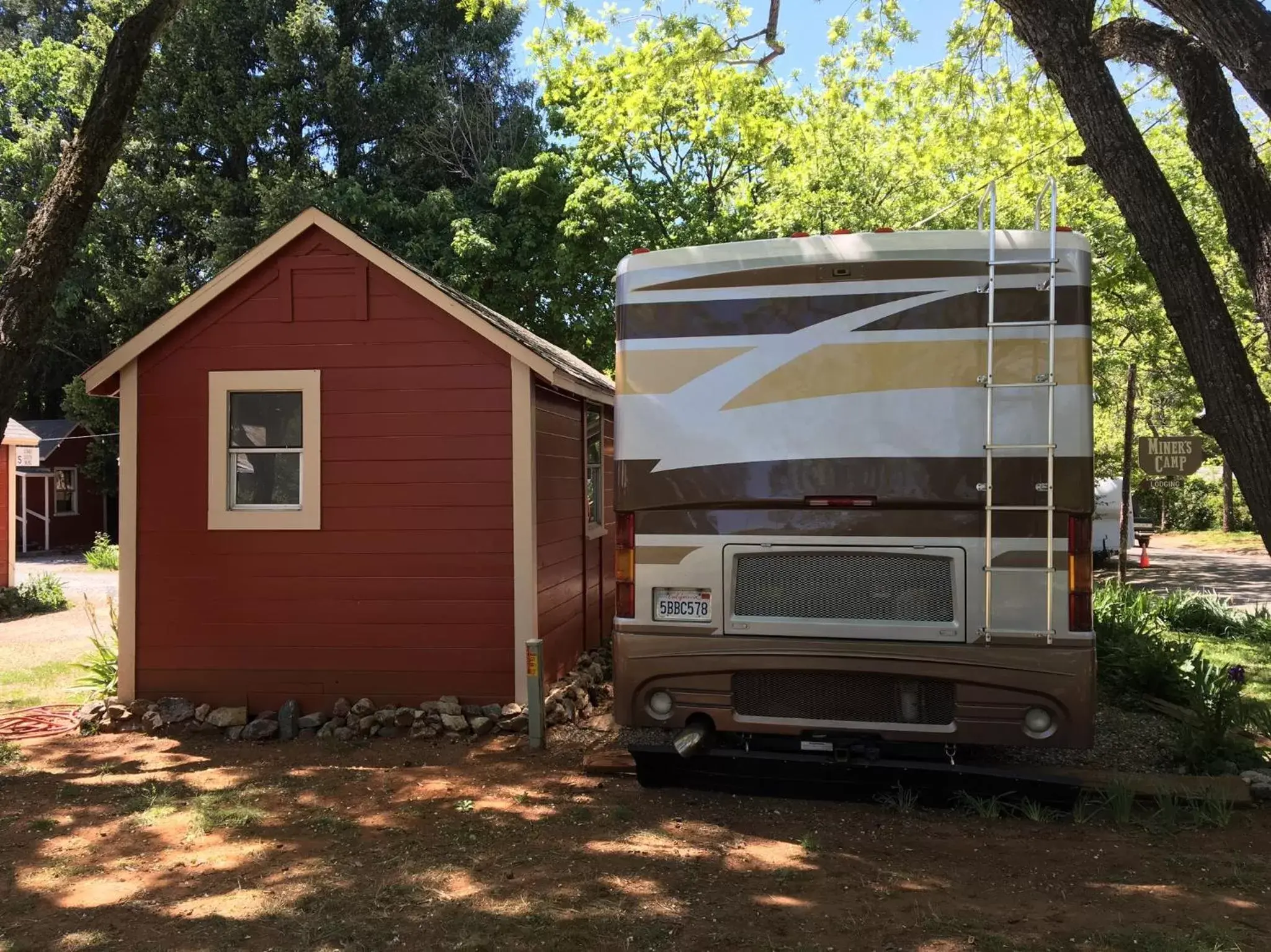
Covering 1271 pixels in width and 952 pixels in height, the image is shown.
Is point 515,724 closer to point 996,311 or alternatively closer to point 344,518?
point 344,518

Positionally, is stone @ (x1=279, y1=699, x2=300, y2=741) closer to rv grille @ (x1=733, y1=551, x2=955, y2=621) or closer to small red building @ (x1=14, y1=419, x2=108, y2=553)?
rv grille @ (x1=733, y1=551, x2=955, y2=621)

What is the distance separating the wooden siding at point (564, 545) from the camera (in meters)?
7.95

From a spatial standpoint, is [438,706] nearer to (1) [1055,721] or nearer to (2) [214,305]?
(2) [214,305]

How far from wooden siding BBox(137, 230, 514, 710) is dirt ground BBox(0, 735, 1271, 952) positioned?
153cm

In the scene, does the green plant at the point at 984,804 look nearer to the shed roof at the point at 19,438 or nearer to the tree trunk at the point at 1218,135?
the tree trunk at the point at 1218,135

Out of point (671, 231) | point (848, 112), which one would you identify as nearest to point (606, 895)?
point (848, 112)

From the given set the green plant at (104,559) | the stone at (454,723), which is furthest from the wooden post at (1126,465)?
the green plant at (104,559)

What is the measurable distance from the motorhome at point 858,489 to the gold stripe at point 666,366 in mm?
11

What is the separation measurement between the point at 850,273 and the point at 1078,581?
6.28 ft

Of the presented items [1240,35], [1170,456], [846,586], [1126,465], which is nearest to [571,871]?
[846,586]

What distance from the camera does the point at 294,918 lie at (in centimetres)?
380

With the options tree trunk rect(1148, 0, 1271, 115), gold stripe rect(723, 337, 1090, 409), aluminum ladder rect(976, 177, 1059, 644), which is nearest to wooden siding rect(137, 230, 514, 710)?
gold stripe rect(723, 337, 1090, 409)

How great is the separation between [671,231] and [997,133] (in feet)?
32.4

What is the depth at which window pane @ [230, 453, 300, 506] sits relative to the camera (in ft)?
Result: 25.1
